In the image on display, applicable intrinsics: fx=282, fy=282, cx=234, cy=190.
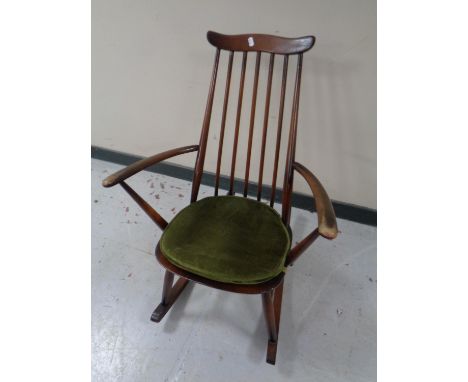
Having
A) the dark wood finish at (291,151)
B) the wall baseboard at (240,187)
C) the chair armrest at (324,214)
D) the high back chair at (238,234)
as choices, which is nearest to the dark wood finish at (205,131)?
the high back chair at (238,234)

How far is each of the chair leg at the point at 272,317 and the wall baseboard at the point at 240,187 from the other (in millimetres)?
560

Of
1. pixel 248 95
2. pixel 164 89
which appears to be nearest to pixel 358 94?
pixel 248 95

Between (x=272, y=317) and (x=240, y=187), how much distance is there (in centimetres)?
82

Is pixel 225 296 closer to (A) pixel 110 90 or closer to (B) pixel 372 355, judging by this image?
(B) pixel 372 355

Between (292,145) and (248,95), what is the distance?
485 millimetres

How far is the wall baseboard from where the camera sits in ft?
4.68

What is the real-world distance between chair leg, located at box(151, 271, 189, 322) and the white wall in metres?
0.70

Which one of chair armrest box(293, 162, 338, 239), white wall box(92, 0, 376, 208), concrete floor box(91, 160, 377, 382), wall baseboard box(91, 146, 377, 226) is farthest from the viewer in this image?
wall baseboard box(91, 146, 377, 226)

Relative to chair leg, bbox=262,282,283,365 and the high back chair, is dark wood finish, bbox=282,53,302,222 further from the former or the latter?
chair leg, bbox=262,282,283,365

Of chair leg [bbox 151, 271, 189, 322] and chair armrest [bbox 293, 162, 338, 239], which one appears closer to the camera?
chair armrest [bbox 293, 162, 338, 239]

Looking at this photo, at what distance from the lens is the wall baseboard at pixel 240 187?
1.43m

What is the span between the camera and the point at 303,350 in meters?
0.96

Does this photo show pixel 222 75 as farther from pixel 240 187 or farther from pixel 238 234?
pixel 238 234

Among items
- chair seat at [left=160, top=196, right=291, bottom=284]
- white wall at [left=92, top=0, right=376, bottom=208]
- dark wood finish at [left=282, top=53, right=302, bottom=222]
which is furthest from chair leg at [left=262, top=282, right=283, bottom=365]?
white wall at [left=92, top=0, right=376, bottom=208]
